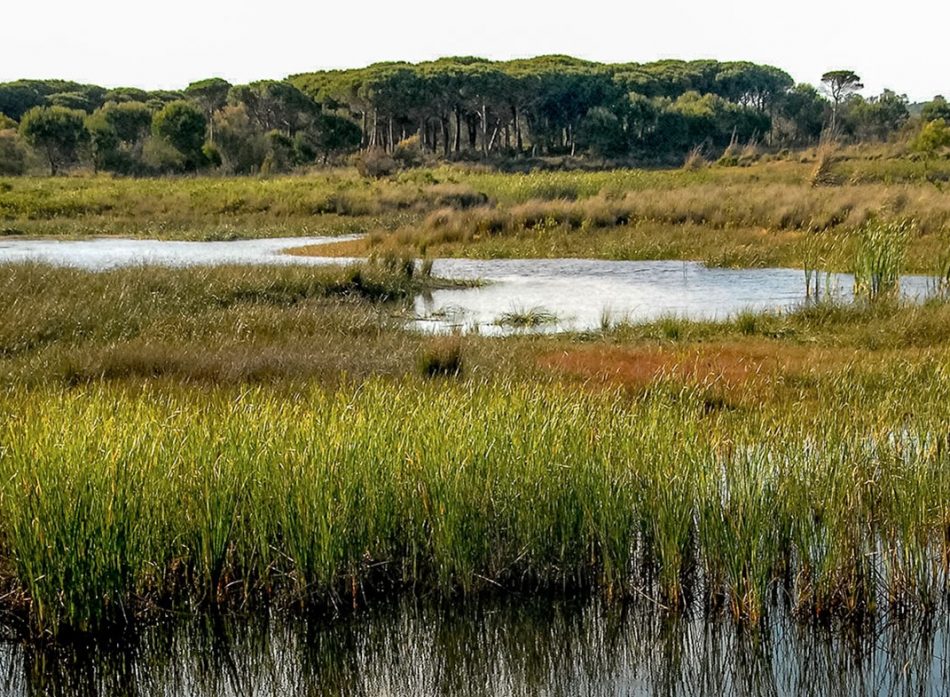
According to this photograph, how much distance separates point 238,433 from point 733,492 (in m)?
3.11

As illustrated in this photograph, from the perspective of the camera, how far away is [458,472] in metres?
6.29

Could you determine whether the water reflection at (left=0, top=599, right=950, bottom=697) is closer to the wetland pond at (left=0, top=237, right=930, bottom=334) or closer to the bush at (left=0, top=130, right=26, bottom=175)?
the wetland pond at (left=0, top=237, right=930, bottom=334)

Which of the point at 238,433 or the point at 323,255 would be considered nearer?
the point at 238,433

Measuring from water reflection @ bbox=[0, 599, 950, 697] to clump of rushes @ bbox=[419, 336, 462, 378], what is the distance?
510 cm

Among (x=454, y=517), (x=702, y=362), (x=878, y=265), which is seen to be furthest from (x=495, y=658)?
(x=878, y=265)

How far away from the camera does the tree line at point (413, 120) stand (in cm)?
6141

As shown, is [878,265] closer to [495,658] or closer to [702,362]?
[702,362]

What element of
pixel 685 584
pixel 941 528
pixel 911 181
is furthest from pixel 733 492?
pixel 911 181

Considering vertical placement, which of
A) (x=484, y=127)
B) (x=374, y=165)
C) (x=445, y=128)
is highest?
(x=445, y=128)

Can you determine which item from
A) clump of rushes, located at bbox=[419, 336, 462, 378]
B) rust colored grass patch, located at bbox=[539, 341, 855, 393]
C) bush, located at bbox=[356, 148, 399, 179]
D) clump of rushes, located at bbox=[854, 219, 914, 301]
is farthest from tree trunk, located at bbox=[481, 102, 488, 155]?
clump of rushes, located at bbox=[419, 336, 462, 378]

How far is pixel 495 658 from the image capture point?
5.94 m

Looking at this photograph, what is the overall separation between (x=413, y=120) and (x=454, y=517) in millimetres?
73090

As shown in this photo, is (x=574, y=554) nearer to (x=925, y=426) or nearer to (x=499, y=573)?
(x=499, y=573)

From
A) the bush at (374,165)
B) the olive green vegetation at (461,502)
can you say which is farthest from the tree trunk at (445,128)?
the olive green vegetation at (461,502)
